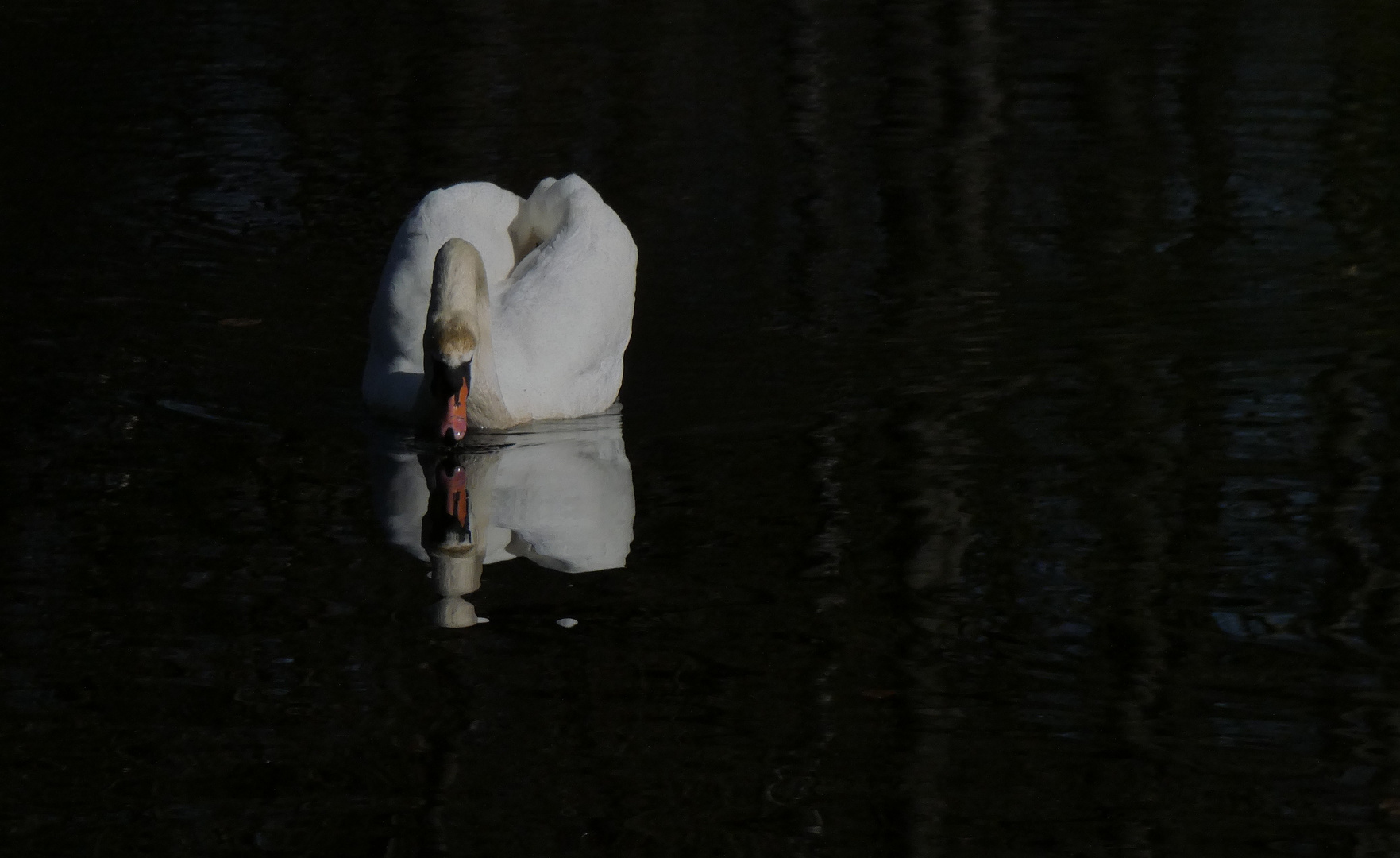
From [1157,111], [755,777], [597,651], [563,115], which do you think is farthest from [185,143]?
[755,777]

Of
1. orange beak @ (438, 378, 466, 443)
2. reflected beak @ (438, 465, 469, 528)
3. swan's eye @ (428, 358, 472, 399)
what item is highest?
swan's eye @ (428, 358, 472, 399)

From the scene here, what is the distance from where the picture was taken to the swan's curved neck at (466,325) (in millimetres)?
7648

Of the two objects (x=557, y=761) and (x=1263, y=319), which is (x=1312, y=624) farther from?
(x=1263, y=319)

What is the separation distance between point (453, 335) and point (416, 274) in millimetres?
780

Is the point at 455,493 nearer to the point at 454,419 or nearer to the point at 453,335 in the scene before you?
the point at 454,419

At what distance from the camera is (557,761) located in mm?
5230

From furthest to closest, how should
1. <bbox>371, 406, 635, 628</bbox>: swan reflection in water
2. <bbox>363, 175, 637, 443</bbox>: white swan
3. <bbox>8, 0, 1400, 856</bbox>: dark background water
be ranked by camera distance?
<bbox>363, 175, 637, 443</bbox>: white swan
<bbox>371, 406, 635, 628</bbox>: swan reflection in water
<bbox>8, 0, 1400, 856</bbox>: dark background water

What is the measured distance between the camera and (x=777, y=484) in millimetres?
7223

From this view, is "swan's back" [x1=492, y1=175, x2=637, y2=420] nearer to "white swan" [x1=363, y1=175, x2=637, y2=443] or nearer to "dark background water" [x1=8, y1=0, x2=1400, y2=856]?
"white swan" [x1=363, y1=175, x2=637, y2=443]

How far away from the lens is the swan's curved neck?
7.65m

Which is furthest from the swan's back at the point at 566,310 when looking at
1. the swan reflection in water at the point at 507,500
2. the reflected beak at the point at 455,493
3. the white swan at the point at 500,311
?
the reflected beak at the point at 455,493

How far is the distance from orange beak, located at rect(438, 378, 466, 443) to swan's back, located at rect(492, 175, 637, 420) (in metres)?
0.37

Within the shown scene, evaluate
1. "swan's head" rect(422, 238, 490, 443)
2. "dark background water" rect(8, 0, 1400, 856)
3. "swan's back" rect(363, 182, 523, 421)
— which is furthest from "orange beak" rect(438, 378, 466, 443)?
"dark background water" rect(8, 0, 1400, 856)

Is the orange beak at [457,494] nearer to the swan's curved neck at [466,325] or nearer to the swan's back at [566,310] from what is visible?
the swan's curved neck at [466,325]
